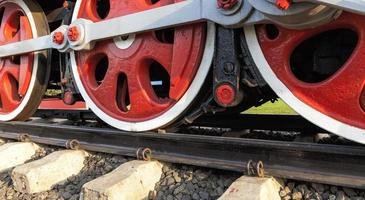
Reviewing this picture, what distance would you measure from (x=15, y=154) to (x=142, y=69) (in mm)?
1172

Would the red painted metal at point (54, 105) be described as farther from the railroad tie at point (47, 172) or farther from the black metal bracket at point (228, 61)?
the black metal bracket at point (228, 61)

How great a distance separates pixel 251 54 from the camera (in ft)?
7.50

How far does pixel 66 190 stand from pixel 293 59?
1570mm

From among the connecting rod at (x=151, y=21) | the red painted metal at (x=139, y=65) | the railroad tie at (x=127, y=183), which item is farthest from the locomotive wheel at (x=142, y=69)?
the railroad tie at (x=127, y=183)

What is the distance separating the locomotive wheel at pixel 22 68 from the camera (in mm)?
3666

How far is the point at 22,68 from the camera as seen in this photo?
3.77 meters

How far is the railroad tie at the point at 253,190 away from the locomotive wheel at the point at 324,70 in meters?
0.38

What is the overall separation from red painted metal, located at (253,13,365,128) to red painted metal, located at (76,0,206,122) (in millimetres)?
478

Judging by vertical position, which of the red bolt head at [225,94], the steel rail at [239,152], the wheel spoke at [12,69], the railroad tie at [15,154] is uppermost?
the wheel spoke at [12,69]

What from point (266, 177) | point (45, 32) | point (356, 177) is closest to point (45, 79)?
point (45, 32)

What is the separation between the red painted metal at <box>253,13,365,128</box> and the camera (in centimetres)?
197

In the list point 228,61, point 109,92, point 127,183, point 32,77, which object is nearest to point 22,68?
point 32,77

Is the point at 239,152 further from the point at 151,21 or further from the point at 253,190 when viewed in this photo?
the point at 151,21

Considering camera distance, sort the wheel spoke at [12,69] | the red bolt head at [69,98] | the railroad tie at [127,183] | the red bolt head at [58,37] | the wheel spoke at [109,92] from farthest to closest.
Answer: the wheel spoke at [12,69] → the red bolt head at [69,98] → the red bolt head at [58,37] → the wheel spoke at [109,92] → the railroad tie at [127,183]
